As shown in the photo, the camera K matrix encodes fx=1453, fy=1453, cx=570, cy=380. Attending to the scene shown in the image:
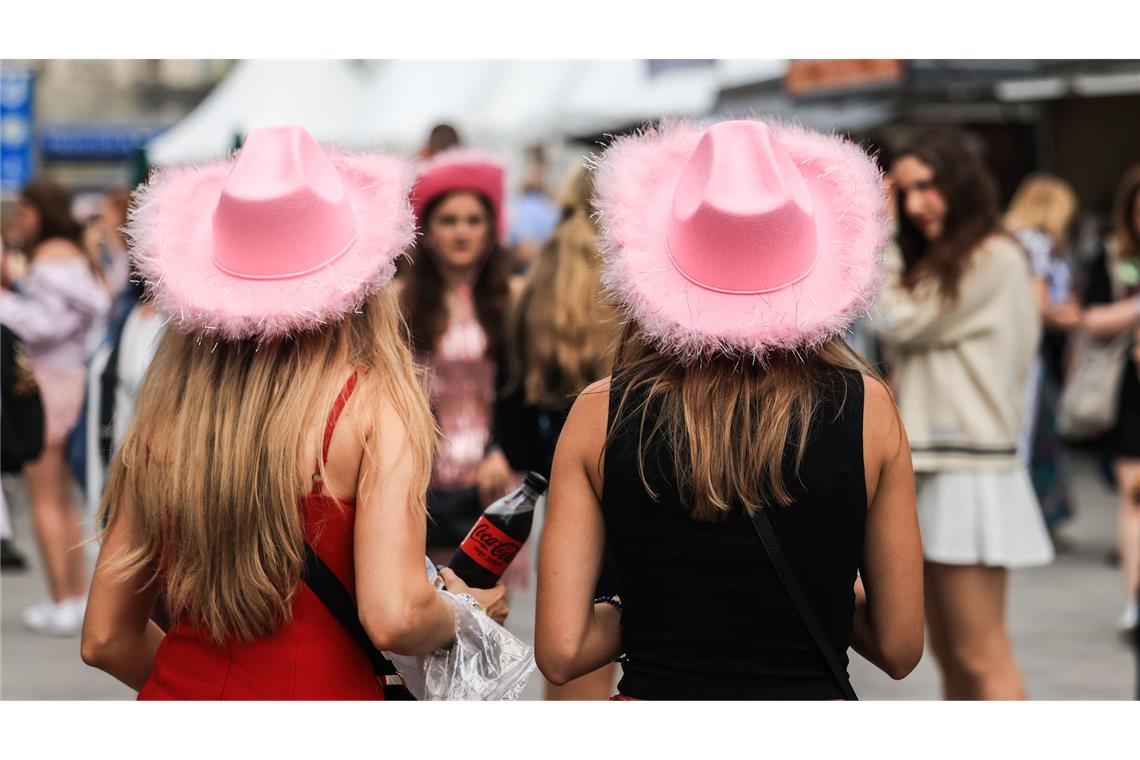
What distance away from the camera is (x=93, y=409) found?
5891 mm

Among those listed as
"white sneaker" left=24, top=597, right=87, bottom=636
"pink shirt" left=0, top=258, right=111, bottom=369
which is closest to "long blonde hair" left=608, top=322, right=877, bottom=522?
"white sneaker" left=24, top=597, right=87, bottom=636

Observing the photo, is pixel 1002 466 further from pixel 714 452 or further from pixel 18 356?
pixel 18 356

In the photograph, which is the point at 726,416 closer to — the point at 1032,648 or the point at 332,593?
the point at 332,593

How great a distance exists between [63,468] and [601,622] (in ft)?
19.1

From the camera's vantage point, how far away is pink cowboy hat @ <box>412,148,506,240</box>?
18.1 feet

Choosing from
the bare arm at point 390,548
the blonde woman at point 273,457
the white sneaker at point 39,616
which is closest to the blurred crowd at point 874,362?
the white sneaker at point 39,616

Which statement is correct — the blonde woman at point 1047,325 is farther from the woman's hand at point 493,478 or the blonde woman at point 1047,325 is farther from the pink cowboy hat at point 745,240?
the pink cowboy hat at point 745,240

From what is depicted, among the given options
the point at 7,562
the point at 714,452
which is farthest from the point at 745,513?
the point at 7,562

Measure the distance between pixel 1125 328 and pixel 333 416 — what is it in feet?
17.2

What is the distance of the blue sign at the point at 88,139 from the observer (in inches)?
1143

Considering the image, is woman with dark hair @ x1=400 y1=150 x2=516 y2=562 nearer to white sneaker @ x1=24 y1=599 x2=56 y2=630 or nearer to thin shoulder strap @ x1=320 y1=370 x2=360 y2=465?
thin shoulder strap @ x1=320 y1=370 x2=360 y2=465

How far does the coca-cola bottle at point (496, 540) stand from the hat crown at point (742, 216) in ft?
2.02

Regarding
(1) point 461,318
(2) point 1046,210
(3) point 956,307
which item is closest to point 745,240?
(3) point 956,307

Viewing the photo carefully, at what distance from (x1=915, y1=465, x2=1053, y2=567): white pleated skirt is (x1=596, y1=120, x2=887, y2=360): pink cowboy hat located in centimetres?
236
